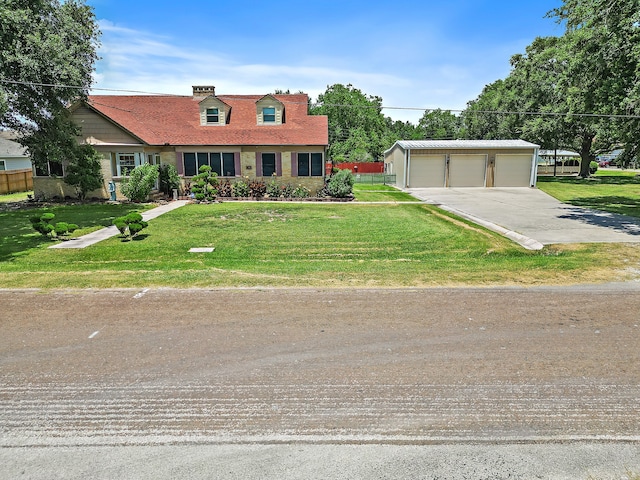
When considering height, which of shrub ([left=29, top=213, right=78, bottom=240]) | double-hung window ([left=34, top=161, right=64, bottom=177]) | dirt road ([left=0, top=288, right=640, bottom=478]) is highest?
double-hung window ([left=34, top=161, right=64, bottom=177])

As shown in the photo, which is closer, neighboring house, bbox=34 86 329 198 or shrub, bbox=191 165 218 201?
shrub, bbox=191 165 218 201

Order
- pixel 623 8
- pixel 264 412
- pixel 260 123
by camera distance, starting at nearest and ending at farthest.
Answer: pixel 264 412, pixel 623 8, pixel 260 123

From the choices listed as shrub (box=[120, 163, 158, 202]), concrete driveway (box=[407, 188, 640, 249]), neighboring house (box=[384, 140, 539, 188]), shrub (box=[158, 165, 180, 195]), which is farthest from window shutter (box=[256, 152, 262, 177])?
neighboring house (box=[384, 140, 539, 188])

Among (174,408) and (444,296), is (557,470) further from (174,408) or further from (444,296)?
(444,296)

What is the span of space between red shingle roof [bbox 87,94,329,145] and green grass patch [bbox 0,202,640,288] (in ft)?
31.2

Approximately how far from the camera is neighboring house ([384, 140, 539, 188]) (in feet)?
106

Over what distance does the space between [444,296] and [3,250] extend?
11722 millimetres

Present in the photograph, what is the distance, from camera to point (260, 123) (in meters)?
26.8

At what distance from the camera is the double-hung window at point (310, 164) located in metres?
25.4

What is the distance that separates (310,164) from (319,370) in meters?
21.2

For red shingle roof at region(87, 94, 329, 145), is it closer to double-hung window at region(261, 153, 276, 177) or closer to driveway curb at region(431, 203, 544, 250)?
double-hung window at region(261, 153, 276, 177)

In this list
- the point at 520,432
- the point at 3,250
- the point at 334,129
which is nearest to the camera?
the point at 520,432

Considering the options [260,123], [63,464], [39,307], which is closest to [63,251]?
[39,307]

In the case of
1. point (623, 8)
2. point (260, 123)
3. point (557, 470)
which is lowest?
point (557, 470)
